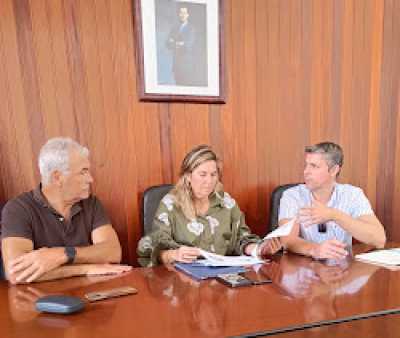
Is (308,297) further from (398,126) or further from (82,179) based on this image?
(398,126)

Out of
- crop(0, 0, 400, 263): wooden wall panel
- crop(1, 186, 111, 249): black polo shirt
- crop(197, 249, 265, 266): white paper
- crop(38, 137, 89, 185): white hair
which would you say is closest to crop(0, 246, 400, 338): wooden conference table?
crop(197, 249, 265, 266): white paper

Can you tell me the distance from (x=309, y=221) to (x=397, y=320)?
60 cm

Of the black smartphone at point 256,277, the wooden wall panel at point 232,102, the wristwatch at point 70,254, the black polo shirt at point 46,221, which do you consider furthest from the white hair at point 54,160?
the black smartphone at point 256,277

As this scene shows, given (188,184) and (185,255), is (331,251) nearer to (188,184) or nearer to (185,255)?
(185,255)

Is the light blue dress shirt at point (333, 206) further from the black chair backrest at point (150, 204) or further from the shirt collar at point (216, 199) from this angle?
the black chair backrest at point (150, 204)

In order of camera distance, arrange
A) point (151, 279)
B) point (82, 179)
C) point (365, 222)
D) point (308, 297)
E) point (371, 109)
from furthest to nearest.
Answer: point (371, 109)
point (365, 222)
point (82, 179)
point (151, 279)
point (308, 297)

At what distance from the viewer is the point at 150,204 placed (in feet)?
6.23

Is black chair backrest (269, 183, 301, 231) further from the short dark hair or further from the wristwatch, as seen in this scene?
the wristwatch

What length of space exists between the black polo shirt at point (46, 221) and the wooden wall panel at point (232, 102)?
43 centimetres

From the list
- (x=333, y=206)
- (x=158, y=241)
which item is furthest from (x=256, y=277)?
(x=333, y=206)

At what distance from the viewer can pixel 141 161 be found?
→ 7.05 ft

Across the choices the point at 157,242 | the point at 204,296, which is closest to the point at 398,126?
the point at 157,242

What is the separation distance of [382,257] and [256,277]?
622 millimetres

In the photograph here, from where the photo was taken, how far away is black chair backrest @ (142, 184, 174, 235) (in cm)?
188
